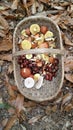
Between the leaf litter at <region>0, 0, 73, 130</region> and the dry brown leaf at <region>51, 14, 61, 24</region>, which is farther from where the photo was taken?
the dry brown leaf at <region>51, 14, 61, 24</region>

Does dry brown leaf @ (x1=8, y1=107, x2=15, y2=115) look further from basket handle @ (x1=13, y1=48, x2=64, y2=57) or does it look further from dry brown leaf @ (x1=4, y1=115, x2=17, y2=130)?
basket handle @ (x1=13, y1=48, x2=64, y2=57)

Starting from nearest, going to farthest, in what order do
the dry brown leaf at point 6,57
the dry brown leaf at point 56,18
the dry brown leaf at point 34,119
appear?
the dry brown leaf at point 34,119 < the dry brown leaf at point 6,57 < the dry brown leaf at point 56,18

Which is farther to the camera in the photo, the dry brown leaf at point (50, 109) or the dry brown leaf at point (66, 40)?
the dry brown leaf at point (66, 40)

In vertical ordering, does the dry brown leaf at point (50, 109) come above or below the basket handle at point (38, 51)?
below

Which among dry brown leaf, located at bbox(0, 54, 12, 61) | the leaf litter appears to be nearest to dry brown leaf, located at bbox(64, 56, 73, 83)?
the leaf litter

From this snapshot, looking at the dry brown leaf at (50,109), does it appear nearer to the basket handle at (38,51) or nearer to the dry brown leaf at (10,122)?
the dry brown leaf at (10,122)

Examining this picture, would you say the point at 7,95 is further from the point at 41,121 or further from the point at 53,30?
the point at 53,30

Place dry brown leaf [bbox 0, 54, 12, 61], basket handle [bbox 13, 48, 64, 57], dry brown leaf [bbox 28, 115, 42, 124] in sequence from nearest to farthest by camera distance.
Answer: basket handle [bbox 13, 48, 64, 57] → dry brown leaf [bbox 28, 115, 42, 124] → dry brown leaf [bbox 0, 54, 12, 61]

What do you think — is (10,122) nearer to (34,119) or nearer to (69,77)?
(34,119)

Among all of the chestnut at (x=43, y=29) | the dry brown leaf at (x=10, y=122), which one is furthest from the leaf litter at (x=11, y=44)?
the chestnut at (x=43, y=29)
